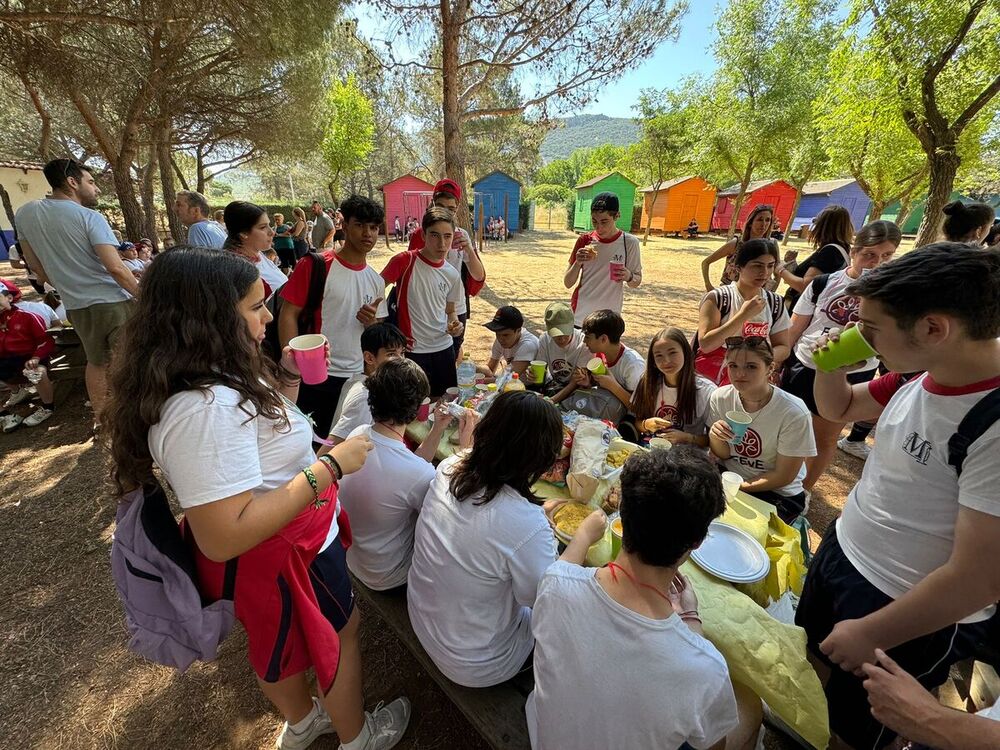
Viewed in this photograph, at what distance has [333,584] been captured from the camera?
1.61 m

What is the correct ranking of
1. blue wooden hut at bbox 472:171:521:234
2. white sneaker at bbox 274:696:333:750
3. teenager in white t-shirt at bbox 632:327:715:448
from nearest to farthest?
white sneaker at bbox 274:696:333:750 < teenager in white t-shirt at bbox 632:327:715:448 < blue wooden hut at bbox 472:171:521:234

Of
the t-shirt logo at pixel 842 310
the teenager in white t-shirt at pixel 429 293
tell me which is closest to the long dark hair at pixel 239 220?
the teenager in white t-shirt at pixel 429 293

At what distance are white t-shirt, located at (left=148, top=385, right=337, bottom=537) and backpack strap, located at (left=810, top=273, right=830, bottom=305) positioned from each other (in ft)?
14.1

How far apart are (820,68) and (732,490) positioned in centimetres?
1893

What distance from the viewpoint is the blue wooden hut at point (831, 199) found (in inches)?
1161

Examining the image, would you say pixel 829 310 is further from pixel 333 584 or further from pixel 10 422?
pixel 10 422

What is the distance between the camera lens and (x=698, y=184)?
2866cm

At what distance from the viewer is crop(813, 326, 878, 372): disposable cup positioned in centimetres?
153

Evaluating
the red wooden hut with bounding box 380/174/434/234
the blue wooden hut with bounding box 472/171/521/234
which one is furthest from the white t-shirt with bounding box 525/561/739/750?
the blue wooden hut with bounding box 472/171/521/234

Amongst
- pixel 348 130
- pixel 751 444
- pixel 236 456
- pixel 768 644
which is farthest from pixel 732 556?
pixel 348 130

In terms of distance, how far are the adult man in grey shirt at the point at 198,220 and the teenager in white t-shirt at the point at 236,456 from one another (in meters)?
3.83

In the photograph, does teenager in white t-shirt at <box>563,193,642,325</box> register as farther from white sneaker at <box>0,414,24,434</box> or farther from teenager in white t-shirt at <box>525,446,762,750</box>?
white sneaker at <box>0,414,24,434</box>

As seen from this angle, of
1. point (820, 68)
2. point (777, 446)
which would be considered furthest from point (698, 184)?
point (777, 446)

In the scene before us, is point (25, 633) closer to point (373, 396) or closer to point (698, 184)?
point (373, 396)
